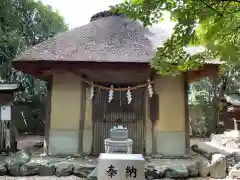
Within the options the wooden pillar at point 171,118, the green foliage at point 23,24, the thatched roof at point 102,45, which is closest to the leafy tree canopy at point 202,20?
the thatched roof at point 102,45

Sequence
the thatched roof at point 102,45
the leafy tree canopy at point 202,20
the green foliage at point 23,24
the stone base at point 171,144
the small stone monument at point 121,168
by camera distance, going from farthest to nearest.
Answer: the green foliage at point 23,24 → the stone base at point 171,144 → the thatched roof at point 102,45 → the small stone monument at point 121,168 → the leafy tree canopy at point 202,20

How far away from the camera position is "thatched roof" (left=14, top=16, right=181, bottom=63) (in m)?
7.48

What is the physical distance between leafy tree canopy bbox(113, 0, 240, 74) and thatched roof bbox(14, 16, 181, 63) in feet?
16.0

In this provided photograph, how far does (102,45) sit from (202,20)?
611 centimetres

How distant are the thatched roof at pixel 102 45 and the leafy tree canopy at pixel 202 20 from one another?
4.88 meters

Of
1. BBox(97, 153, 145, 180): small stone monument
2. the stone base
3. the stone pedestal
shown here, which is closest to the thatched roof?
the stone pedestal

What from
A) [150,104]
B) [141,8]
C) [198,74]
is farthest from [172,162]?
[141,8]

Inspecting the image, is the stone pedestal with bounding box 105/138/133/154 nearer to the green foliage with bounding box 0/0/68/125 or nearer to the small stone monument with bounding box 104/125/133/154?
the small stone monument with bounding box 104/125/133/154

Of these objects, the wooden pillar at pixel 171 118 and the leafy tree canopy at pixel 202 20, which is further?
the wooden pillar at pixel 171 118

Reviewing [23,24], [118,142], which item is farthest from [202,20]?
[23,24]

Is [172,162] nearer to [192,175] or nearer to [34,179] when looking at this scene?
[192,175]

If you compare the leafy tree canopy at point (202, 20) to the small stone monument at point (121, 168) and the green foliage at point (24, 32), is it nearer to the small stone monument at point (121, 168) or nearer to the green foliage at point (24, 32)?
the small stone monument at point (121, 168)

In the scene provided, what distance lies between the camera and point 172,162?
7.26 meters

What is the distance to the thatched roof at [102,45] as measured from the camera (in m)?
7.48
